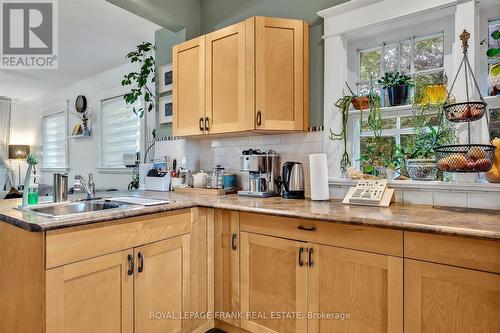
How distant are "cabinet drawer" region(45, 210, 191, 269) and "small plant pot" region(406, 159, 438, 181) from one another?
136 cm

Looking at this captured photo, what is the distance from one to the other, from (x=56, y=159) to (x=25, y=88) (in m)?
1.36

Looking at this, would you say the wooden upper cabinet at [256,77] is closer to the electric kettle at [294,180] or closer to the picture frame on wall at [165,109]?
the electric kettle at [294,180]

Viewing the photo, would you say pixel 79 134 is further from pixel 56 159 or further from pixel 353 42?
pixel 353 42

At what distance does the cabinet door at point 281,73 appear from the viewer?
81.6 inches

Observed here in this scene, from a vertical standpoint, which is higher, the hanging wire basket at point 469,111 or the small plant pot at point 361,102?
the small plant pot at point 361,102

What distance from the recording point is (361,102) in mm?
2023

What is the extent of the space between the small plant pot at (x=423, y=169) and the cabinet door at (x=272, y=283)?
809 mm

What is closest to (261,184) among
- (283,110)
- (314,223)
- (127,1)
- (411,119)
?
(283,110)

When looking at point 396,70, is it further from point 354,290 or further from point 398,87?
point 354,290

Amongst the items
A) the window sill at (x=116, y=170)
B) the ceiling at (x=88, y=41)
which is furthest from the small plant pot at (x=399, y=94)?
the window sill at (x=116, y=170)

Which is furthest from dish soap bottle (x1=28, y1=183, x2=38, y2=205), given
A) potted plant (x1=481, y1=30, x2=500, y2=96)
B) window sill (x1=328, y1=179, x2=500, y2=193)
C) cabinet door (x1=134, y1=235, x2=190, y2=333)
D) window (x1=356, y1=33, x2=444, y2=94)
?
potted plant (x1=481, y1=30, x2=500, y2=96)

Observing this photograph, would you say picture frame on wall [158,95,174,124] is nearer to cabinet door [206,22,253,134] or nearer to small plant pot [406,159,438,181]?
cabinet door [206,22,253,134]

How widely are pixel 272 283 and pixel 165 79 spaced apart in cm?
218

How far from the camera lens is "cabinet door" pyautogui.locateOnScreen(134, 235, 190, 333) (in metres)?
1.59
